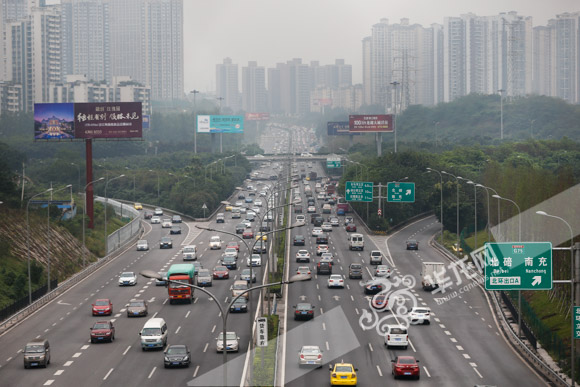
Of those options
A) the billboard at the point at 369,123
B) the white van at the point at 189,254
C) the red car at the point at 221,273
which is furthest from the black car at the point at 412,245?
the billboard at the point at 369,123

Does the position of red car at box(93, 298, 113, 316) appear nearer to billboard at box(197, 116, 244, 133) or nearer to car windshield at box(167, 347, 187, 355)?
car windshield at box(167, 347, 187, 355)

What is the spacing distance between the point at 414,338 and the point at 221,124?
464ft

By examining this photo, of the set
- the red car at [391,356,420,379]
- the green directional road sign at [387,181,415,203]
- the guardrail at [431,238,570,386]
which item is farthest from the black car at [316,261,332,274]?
the red car at [391,356,420,379]

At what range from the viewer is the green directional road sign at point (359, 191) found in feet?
323

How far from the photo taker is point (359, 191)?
3907 inches

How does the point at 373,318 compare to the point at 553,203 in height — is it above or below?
below

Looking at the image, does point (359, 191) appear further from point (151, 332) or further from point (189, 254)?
point (151, 332)

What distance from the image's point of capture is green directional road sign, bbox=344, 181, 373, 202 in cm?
9856

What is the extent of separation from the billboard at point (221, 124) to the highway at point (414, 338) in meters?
110

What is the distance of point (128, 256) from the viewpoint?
91688mm

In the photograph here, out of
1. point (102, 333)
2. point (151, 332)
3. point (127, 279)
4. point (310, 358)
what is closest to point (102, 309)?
point (102, 333)

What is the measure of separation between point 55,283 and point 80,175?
269 ft

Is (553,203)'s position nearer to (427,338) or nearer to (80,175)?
(427,338)

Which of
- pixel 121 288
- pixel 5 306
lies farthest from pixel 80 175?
pixel 5 306
